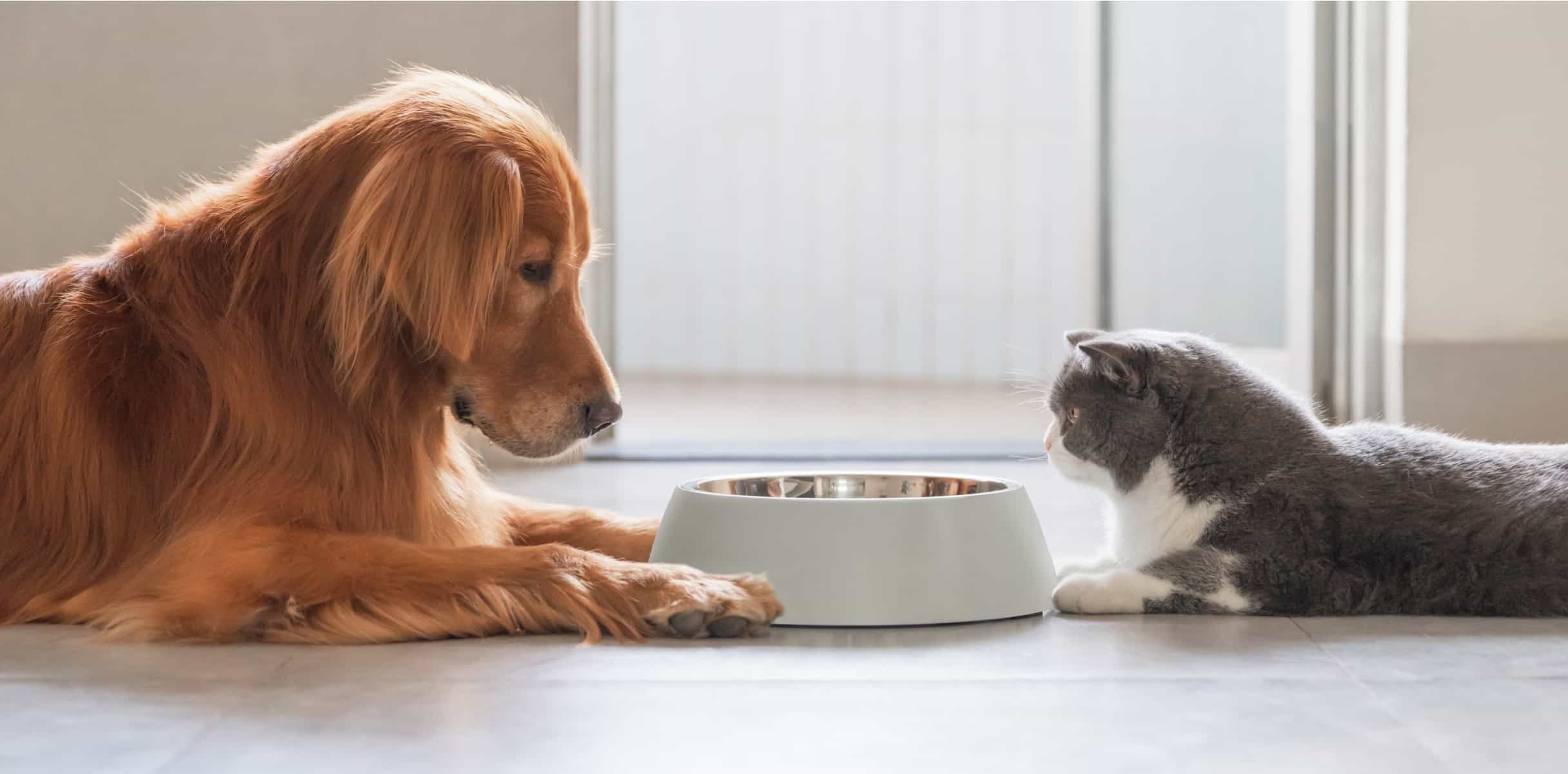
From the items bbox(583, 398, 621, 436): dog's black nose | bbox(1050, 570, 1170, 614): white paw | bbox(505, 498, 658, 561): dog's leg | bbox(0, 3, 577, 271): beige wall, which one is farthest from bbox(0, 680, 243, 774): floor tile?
bbox(0, 3, 577, 271): beige wall

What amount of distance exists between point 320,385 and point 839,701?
757mm

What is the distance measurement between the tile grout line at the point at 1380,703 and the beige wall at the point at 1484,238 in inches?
91.7

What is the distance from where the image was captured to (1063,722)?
3.86 feet

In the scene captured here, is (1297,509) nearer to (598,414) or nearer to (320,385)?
(598,414)

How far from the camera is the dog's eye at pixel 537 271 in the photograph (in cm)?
166

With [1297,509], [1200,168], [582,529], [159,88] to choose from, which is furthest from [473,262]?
[1200,168]

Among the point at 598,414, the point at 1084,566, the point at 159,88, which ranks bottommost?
the point at 1084,566

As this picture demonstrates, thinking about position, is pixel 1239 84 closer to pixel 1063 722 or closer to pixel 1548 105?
pixel 1548 105

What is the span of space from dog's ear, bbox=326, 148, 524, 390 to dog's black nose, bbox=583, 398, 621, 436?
Answer: 16 centimetres

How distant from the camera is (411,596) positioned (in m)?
1.49

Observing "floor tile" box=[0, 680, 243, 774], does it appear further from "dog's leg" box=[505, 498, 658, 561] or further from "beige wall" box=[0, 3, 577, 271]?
"beige wall" box=[0, 3, 577, 271]

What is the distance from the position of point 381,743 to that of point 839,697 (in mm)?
393

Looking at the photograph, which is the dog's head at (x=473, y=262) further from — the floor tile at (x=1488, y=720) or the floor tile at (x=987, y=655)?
the floor tile at (x=1488, y=720)

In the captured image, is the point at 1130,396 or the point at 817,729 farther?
the point at 1130,396
